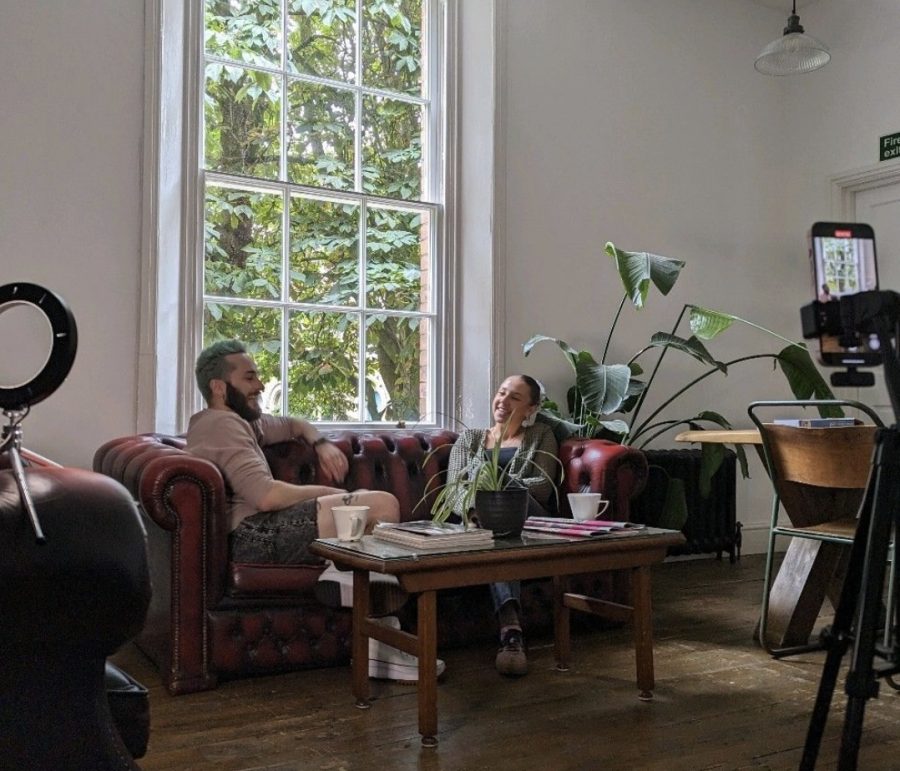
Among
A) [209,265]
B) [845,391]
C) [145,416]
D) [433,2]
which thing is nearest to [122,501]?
[145,416]

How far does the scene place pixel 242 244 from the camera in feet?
14.5

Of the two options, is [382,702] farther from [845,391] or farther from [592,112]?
[845,391]

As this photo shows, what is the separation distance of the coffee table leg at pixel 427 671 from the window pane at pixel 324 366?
87.9 inches

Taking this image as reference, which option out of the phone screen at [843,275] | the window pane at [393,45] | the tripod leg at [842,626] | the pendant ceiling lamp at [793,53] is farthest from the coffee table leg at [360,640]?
the pendant ceiling lamp at [793,53]

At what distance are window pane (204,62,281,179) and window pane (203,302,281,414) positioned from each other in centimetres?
65

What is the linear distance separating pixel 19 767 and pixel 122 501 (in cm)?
32

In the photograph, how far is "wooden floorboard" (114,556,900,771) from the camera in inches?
91.5

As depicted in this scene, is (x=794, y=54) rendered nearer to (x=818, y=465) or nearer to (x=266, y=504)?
(x=818, y=465)

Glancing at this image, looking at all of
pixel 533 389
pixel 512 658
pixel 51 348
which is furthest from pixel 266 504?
pixel 51 348

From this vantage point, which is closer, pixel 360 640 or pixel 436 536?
pixel 436 536

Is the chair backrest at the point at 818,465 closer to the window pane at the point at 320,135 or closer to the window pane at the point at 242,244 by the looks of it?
the window pane at the point at 242,244

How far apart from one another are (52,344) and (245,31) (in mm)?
3547

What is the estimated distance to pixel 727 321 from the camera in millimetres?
4777

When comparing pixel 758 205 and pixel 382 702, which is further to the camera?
pixel 758 205
